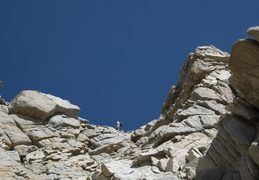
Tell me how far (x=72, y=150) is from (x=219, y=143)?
28630 mm

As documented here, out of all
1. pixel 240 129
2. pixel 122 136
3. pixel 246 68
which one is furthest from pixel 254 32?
pixel 122 136

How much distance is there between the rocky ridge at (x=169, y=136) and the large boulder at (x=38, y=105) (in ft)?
0.58

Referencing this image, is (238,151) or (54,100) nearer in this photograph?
(238,151)

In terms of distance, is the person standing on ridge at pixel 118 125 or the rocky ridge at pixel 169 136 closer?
the rocky ridge at pixel 169 136

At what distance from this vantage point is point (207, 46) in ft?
211

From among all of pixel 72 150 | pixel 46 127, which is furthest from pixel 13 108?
pixel 72 150

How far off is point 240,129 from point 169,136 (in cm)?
1661

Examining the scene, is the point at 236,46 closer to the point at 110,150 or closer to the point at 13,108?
the point at 110,150

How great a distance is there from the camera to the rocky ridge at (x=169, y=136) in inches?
705

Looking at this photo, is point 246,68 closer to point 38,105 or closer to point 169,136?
point 169,136

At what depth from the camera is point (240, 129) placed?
1853 centimetres

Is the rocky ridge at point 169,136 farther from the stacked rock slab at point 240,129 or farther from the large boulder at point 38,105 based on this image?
the large boulder at point 38,105

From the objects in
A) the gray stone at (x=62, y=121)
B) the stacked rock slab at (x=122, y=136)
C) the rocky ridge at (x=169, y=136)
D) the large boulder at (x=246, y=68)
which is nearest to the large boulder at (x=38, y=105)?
the stacked rock slab at (x=122, y=136)

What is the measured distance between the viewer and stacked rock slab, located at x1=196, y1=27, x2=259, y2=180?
635 inches
